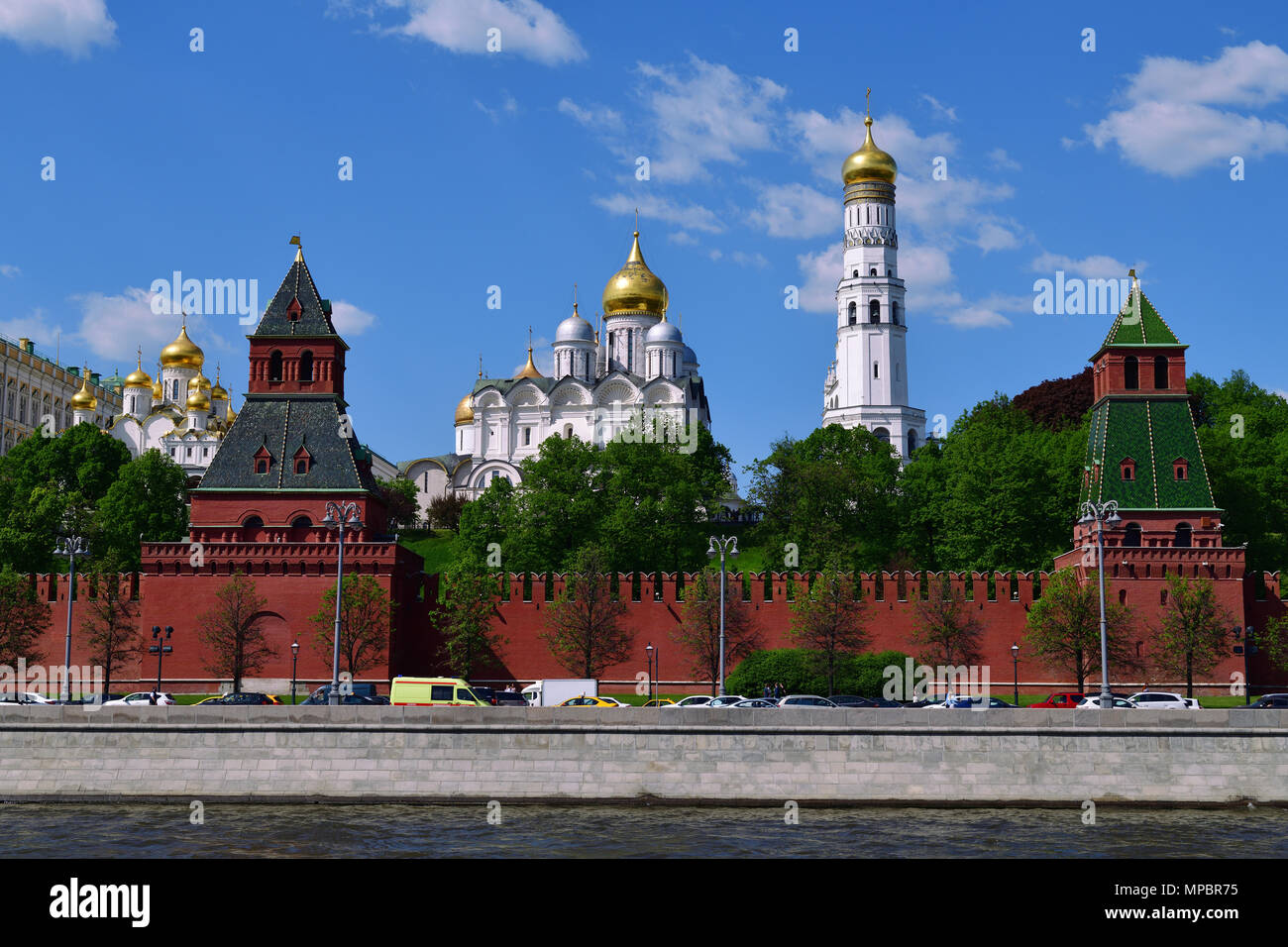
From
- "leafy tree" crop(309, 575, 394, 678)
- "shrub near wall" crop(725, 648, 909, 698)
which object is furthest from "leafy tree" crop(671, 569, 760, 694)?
"leafy tree" crop(309, 575, 394, 678)

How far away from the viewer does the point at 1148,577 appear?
5162cm

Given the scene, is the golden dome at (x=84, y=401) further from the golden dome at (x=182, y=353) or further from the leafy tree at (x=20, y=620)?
the leafy tree at (x=20, y=620)

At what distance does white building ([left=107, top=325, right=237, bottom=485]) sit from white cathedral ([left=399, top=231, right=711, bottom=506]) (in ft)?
66.8

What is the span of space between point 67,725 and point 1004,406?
67.3 metres

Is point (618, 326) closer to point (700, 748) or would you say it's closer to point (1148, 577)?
point (1148, 577)

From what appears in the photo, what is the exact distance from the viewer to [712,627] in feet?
172

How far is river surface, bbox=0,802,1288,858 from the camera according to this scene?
87.3 feet

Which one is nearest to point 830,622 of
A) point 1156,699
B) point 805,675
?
point 805,675

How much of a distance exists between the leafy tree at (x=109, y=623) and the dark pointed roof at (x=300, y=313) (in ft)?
36.3

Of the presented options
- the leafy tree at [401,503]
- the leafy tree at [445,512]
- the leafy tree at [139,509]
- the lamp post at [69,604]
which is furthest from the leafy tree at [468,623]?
the leafy tree at [401,503]

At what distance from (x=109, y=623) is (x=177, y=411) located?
261 feet

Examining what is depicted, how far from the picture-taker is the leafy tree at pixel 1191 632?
49.4 metres
